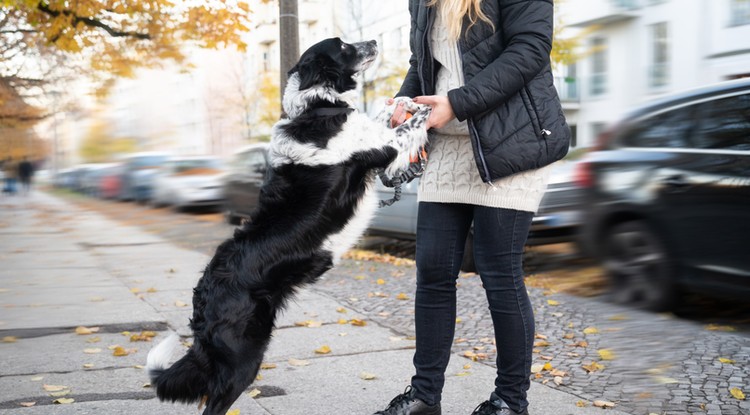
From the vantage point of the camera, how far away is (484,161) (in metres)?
2.72

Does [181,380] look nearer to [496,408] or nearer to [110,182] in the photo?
[496,408]

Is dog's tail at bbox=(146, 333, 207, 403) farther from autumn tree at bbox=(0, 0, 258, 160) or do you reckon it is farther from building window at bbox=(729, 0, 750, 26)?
building window at bbox=(729, 0, 750, 26)

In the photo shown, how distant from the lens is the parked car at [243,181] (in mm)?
12891

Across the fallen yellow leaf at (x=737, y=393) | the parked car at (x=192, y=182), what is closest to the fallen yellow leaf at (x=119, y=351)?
the fallen yellow leaf at (x=737, y=393)

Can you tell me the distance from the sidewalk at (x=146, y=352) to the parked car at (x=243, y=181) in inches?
176

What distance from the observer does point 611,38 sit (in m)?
30.6

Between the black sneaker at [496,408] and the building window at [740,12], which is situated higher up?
the building window at [740,12]

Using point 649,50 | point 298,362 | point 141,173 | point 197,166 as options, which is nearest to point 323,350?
point 298,362

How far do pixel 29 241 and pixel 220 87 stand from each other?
33.0m

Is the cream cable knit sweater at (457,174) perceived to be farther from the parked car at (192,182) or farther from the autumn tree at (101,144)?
the autumn tree at (101,144)

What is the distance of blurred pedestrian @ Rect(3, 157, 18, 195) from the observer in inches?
1508

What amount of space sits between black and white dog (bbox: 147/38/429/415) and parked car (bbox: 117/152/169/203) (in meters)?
22.3

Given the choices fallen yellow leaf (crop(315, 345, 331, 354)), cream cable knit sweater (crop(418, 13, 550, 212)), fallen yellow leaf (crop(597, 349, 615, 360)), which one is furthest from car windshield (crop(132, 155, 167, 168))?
cream cable knit sweater (crop(418, 13, 550, 212))

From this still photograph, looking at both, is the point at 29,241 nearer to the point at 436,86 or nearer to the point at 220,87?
the point at 436,86
